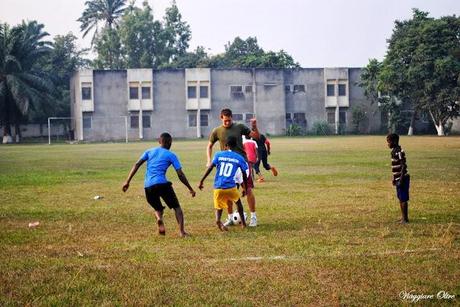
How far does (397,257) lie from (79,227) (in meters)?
5.35

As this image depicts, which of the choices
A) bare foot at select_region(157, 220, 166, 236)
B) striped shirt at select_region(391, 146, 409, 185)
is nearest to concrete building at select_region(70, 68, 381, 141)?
striped shirt at select_region(391, 146, 409, 185)

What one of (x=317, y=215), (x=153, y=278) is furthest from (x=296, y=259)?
(x=317, y=215)

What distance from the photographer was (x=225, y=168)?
10.8 metres

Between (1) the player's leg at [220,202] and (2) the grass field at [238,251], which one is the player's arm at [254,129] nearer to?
(2) the grass field at [238,251]

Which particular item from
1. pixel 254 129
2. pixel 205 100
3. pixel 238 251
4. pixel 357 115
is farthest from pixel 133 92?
pixel 238 251

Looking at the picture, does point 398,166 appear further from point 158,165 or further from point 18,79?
point 18,79

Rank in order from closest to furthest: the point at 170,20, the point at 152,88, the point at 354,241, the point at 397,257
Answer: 1. the point at 397,257
2. the point at 354,241
3. the point at 152,88
4. the point at 170,20

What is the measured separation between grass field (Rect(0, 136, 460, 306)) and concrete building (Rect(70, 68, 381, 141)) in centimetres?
5780

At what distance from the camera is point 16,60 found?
68938 millimetres

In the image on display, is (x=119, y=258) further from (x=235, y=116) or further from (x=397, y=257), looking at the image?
(x=235, y=116)

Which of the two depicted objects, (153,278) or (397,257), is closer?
(153,278)

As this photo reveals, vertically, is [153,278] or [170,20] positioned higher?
[170,20]

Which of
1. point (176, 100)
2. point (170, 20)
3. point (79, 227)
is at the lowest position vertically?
point (79, 227)

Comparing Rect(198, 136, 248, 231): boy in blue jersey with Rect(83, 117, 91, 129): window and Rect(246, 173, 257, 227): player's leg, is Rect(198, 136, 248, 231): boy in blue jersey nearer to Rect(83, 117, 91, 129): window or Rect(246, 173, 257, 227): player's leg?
Rect(246, 173, 257, 227): player's leg
